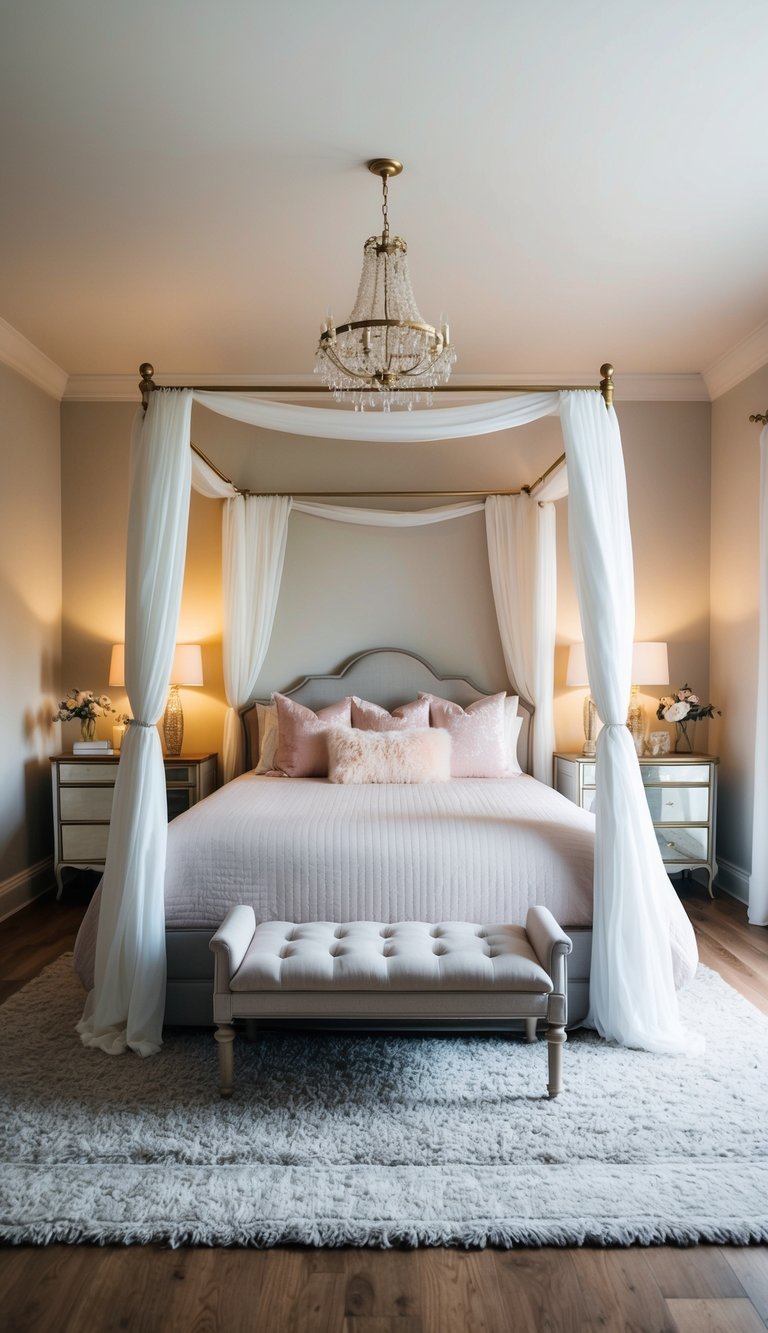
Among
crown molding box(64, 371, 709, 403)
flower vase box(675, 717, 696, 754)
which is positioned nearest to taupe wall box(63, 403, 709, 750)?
crown molding box(64, 371, 709, 403)

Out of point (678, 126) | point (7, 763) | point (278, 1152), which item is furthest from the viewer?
point (7, 763)

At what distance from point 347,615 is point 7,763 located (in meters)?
2.12

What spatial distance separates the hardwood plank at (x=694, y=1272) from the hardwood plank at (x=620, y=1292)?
26 millimetres

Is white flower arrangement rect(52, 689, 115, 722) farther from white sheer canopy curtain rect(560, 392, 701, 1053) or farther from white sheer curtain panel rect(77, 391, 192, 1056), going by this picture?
white sheer canopy curtain rect(560, 392, 701, 1053)

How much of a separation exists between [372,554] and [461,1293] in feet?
13.8

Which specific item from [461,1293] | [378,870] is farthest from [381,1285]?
[378,870]

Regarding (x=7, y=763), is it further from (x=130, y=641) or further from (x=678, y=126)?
(x=678, y=126)

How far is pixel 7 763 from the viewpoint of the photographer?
4.85 meters

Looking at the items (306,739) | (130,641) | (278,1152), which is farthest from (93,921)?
(306,739)

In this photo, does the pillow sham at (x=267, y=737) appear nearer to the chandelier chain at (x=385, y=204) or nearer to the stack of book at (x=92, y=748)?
the stack of book at (x=92, y=748)

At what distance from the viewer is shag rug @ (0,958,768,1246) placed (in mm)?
2152

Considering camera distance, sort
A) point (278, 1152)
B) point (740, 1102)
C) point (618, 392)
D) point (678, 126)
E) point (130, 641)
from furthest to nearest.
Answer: point (618, 392)
point (130, 641)
point (678, 126)
point (740, 1102)
point (278, 1152)

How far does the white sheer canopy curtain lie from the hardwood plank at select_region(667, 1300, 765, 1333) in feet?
3.98

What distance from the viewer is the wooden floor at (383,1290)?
6.08 feet
